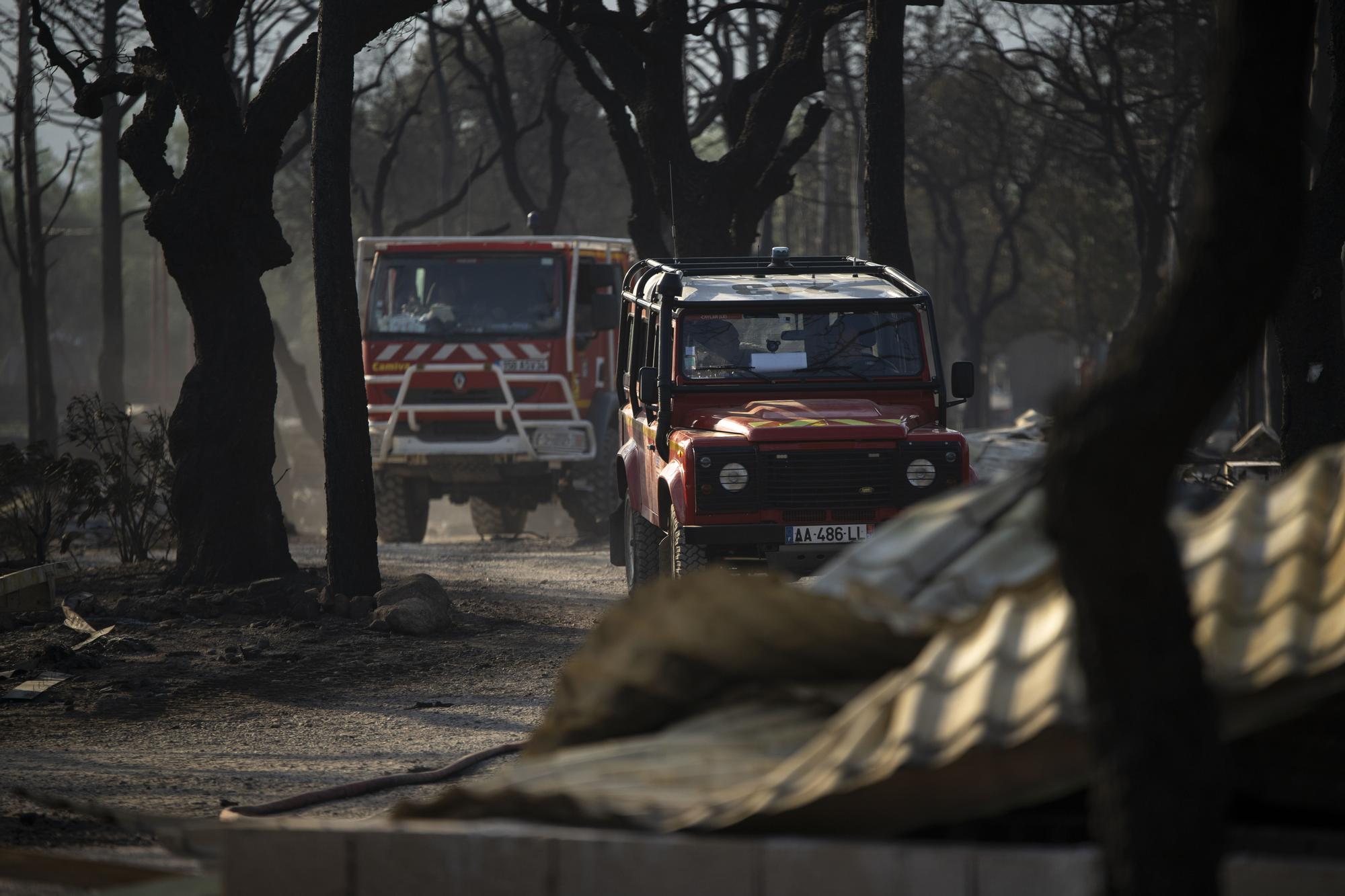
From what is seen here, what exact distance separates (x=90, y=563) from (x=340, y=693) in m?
7.02

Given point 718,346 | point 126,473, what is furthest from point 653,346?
point 126,473

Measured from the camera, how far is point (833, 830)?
3.50m

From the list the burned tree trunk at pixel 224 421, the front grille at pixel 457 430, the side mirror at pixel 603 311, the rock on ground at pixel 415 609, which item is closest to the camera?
the rock on ground at pixel 415 609

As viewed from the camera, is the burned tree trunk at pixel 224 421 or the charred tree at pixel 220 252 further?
the burned tree trunk at pixel 224 421

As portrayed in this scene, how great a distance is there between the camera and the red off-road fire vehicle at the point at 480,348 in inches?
665

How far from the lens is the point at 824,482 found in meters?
9.96

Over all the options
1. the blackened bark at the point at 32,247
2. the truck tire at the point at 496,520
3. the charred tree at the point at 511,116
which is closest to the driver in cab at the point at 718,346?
the truck tire at the point at 496,520

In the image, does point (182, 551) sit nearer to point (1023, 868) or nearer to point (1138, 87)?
point (1023, 868)

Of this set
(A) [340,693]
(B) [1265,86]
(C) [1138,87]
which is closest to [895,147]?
(A) [340,693]

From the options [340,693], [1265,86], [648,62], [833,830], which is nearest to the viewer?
[1265,86]

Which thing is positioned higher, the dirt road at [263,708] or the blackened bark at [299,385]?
the blackened bark at [299,385]

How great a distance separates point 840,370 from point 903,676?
23.5 feet

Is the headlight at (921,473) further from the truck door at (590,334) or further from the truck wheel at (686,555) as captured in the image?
the truck door at (590,334)

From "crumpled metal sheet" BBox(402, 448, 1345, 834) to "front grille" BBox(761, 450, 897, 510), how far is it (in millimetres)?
5421
